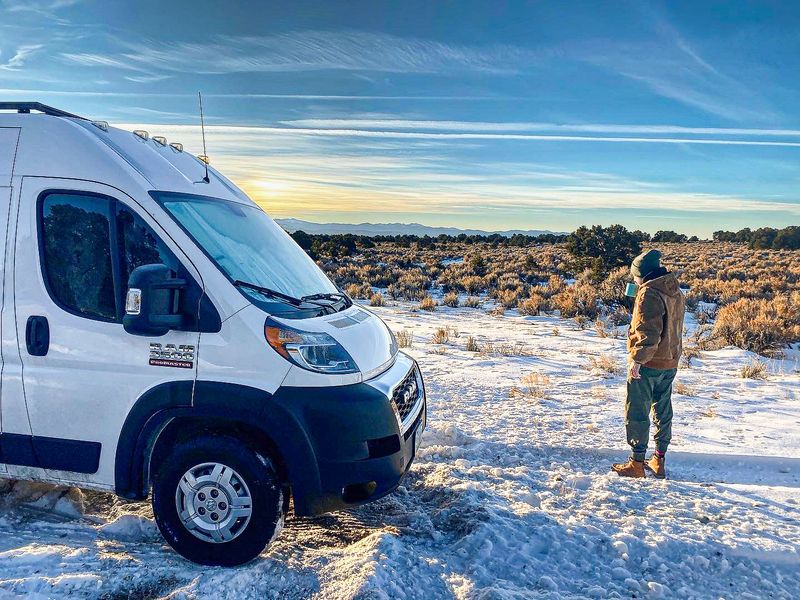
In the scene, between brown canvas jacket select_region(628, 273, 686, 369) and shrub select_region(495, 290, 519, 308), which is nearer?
brown canvas jacket select_region(628, 273, 686, 369)

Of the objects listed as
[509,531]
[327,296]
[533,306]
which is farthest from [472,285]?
[509,531]

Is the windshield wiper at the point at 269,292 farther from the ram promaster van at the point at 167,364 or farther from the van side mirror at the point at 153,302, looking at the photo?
the van side mirror at the point at 153,302

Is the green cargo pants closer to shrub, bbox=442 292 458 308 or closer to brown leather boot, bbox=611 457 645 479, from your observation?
brown leather boot, bbox=611 457 645 479

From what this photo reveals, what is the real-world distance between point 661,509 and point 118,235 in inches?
175

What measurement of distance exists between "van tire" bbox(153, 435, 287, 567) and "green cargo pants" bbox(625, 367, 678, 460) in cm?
336

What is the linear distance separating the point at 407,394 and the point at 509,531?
119cm

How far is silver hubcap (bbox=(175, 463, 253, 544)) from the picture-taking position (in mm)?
3611

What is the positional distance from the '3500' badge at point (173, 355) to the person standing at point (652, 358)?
381 cm

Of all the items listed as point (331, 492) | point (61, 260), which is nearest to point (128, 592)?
point (331, 492)

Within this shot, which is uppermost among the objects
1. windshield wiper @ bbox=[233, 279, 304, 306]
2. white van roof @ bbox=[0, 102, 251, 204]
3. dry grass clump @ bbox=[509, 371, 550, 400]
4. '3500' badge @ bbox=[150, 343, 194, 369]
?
white van roof @ bbox=[0, 102, 251, 204]

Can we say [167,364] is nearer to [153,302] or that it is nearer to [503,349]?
[153,302]

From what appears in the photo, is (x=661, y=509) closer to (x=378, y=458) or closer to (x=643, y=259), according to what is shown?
(x=643, y=259)

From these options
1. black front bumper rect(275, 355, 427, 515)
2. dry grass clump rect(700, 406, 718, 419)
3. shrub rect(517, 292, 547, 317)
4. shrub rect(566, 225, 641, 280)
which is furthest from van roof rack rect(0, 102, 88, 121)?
shrub rect(566, 225, 641, 280)

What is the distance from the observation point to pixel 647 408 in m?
5.50
